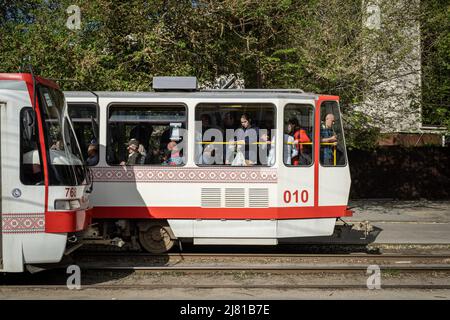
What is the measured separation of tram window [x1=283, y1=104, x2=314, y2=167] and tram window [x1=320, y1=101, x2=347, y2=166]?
215 mm

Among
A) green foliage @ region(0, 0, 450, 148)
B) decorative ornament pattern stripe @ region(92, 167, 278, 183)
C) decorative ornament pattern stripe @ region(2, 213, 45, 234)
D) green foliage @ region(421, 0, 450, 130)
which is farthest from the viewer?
green foliage @ region(421, 0, 450, 130)

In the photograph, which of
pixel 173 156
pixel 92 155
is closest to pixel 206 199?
pixel 173 156

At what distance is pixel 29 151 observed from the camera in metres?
7.75

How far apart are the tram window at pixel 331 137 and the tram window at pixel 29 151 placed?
194 inches

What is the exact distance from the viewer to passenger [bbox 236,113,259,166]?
9.96 m

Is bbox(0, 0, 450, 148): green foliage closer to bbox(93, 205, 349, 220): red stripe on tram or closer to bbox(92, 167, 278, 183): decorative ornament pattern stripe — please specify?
bbox(92, 167, 278, 183): decorative ornament pattern stripe

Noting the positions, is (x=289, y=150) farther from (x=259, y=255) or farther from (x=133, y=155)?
(x=133, y=155)

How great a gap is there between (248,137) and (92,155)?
9.30 ft

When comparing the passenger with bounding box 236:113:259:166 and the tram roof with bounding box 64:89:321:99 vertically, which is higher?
the tram roof with bounding box 64:89:321:99

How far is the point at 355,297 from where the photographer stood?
782 cm

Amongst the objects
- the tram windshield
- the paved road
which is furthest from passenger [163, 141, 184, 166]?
the paved road

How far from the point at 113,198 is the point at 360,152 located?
43.5 ft

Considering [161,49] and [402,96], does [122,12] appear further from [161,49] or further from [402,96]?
[402,96]
